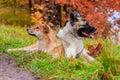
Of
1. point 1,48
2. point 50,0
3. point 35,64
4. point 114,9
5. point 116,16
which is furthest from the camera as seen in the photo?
point 50,0

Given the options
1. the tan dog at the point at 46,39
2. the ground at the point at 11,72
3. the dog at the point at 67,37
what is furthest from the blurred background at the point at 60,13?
the ground at the point at 11,72

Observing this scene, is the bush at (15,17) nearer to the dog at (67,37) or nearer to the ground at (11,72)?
the dog at (67,37)

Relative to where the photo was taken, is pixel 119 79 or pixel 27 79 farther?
pixel 27 79

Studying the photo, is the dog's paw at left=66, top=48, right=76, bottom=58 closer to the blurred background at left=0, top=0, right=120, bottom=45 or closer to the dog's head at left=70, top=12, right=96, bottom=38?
the dog's head at left=70, top=12, right=96, bottom=38

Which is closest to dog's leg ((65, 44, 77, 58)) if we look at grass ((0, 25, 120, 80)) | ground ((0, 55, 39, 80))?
grass ((0, 25, 120, 80))

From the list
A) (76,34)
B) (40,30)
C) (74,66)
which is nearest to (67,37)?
(76,34)

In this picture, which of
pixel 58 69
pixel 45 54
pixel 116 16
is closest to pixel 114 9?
pixel 116 16

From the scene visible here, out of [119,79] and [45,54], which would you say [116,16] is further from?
[119,79]

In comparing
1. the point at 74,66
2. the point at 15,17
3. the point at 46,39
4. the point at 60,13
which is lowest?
the point at 15,17

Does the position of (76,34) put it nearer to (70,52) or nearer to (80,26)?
(80,26)

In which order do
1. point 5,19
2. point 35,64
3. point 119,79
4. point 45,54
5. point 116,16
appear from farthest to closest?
point 5,19
point 116,16
point 45,54
point 35,64
point 119,79

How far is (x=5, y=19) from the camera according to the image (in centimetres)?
2288

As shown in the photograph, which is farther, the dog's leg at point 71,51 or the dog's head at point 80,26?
the dog's head at point 80,26

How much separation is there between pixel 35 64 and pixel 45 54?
85 centimetres
